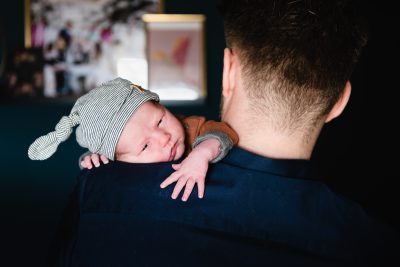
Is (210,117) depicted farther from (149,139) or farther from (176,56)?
(149,139)

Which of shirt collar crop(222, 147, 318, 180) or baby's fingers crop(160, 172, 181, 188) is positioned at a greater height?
shirt collar crop(222, 147, 318, 180)

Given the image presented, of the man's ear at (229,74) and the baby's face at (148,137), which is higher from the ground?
the man's ear at (229,74)

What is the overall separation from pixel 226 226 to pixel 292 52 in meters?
0.41

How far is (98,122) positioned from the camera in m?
1.19

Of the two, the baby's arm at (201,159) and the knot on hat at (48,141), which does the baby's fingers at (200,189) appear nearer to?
the baby's arm at (201,159)

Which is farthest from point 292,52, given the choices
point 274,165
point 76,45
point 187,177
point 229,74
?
point 76,45

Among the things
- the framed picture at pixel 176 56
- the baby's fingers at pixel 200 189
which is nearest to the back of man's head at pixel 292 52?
the baby's fingers at pixel 200 189

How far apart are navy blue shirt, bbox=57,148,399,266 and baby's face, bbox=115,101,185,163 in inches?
15.5

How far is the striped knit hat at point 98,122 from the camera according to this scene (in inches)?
46.5

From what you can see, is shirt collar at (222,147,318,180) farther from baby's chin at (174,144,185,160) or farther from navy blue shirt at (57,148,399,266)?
baby's chin at (174,144,185,160)

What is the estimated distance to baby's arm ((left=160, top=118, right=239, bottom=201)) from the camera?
0.79 meters

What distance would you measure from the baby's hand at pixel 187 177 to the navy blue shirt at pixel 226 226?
0.05 feet

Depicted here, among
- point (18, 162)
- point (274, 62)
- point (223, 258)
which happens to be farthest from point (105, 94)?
A: point (18, 162)

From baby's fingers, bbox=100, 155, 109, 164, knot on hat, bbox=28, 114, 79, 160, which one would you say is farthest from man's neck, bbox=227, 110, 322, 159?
knot on hat, bbox=28, 114, 79, 160
